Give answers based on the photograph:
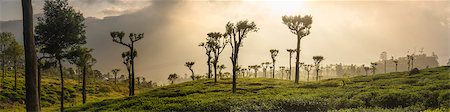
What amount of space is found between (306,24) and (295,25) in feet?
7.34

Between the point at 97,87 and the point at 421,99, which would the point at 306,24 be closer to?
the point at 421,99

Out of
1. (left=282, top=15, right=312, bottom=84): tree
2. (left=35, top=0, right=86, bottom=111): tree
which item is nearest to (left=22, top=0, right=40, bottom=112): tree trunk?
(left=35, top=0, right=86, bottom=111): tree

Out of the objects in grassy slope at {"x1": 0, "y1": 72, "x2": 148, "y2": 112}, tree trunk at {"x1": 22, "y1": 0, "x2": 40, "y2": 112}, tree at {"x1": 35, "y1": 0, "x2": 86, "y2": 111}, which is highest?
tree at {"x1": 35, "y1": 0, "x2": 86, "y2": 111}

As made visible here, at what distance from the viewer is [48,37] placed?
44.7 metres

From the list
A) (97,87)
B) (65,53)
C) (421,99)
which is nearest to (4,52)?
(97,87)

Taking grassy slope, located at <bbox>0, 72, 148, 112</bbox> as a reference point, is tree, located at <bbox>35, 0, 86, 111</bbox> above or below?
above

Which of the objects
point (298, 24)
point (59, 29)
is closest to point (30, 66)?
point (59, 29)

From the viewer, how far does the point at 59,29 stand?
4378cm

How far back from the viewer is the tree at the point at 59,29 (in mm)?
43778

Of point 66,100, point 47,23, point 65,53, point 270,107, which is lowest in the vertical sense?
point 66,100

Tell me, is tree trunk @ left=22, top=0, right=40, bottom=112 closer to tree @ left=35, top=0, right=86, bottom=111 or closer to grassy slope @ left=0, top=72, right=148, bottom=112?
tree @ left=35, top=0, right=86, bottom=111

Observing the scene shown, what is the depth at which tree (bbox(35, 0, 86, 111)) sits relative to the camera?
43.8m

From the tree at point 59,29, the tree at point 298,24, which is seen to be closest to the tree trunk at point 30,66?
the tree at point 59,29

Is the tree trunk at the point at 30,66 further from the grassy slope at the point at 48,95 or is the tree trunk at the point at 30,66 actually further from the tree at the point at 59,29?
the grassy slope at the point at 48,95
